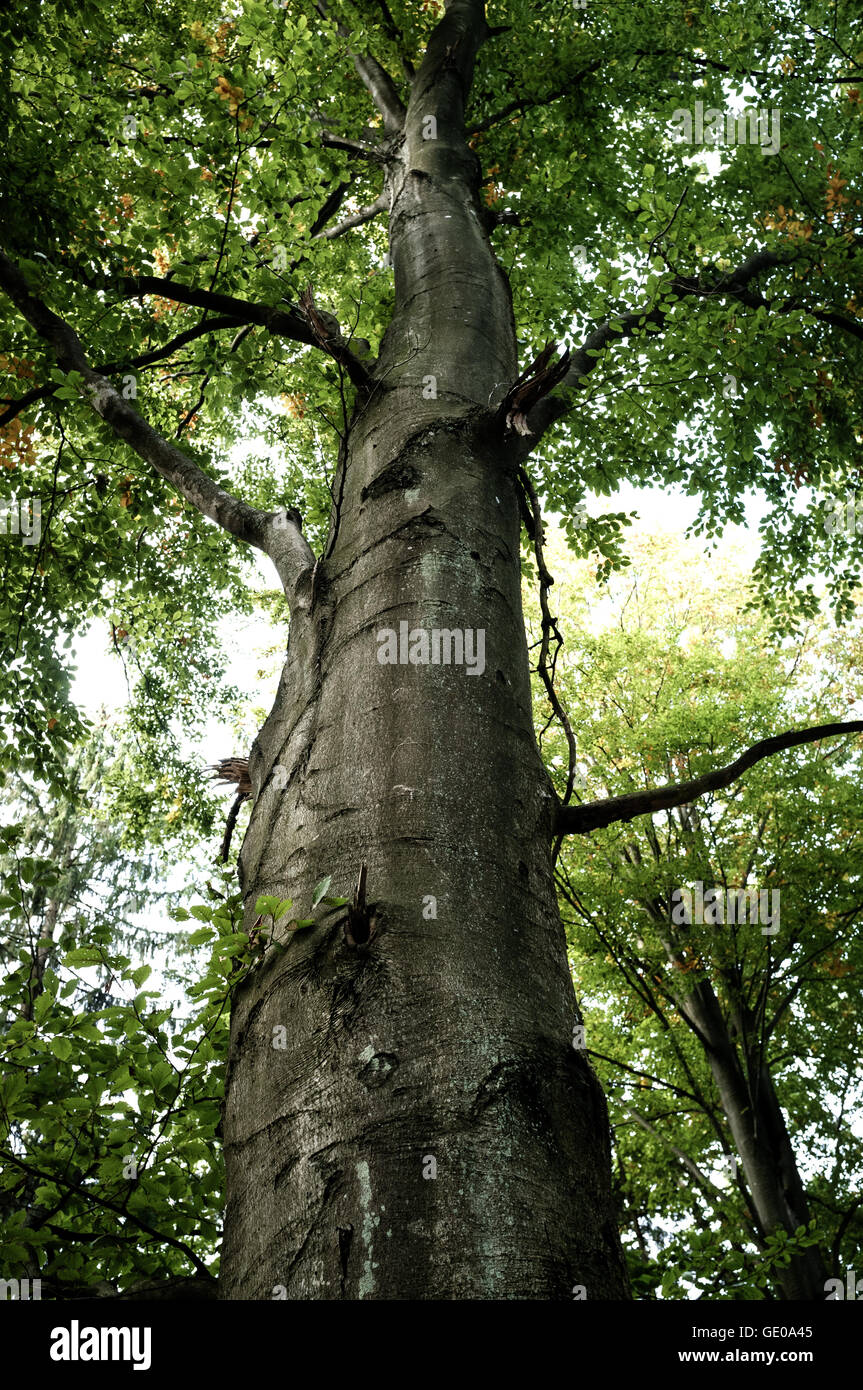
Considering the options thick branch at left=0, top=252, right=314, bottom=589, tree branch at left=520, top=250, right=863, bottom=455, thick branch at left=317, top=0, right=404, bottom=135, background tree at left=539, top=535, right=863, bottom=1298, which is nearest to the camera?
thick branch at left=0, top=252, right=314, bottom=589

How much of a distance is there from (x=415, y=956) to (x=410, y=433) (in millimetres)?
1573

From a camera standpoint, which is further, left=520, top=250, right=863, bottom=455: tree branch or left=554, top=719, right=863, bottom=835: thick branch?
left=520, top=250, right=863, bottom=455: tree branch

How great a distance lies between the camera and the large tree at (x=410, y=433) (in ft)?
4.48

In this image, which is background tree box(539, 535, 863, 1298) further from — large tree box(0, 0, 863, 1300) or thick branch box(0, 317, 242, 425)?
thick branch box(0, 317, 242, 425)

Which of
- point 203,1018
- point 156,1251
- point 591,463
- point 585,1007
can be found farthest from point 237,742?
point 203,1018

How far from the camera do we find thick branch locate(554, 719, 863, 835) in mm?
2068

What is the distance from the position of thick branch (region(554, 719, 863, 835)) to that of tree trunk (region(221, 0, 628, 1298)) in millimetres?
139

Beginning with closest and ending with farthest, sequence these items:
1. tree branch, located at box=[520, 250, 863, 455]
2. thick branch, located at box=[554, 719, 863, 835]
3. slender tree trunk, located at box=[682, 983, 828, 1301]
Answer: thick branch, located at box=[554, 719, 863, 835]
tree branch, located at box=[520, 250, 863, 455]
slender tree trunk, located at box=[682, 983, 828, 1301]

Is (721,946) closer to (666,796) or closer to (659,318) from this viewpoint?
(659,318)

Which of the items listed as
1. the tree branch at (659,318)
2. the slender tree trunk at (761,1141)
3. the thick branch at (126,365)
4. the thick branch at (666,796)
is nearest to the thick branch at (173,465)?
the tree branch at (659,318)

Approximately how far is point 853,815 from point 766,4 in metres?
6.54

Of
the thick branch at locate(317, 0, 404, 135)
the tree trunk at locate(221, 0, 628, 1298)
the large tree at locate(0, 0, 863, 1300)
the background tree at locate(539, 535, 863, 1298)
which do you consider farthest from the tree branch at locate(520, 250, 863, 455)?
the background tree at locate(539, 535, 863, 1298)

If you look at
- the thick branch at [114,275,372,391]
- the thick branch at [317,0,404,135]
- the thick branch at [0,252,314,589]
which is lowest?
the thick branch at [0,252,314,589]

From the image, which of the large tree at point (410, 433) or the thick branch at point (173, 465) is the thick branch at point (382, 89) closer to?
the large tree at point (410, 433)
